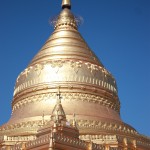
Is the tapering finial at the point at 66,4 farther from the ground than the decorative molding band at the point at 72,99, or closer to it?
farther from the ground

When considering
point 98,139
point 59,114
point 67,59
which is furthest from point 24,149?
point 67,59

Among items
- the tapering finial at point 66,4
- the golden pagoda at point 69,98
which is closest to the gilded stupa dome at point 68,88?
the golden pagoda at point 69,98

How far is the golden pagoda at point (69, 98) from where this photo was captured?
81.0 ft

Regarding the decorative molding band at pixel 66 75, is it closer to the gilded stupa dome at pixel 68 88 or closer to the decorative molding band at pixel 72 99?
the gilded stupa dome at pixel 68 88

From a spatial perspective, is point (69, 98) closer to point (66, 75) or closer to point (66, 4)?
point (66, 75)

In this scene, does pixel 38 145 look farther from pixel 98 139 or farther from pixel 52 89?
pixel 52 89

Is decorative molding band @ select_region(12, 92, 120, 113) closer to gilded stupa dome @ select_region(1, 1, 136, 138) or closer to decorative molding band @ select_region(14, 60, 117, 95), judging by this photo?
gilded stupa dome @ select_region(1, 1, 136, 138)

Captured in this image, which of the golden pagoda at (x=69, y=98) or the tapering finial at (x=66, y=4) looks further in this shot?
the tapering finial at (x=66, y=4)

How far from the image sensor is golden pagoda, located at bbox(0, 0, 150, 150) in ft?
81.0

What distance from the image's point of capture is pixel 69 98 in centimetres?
2919

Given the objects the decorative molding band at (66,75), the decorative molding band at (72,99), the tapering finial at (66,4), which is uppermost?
the tapering finial at (66,4)

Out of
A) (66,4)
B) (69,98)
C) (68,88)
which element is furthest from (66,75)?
(66,4)

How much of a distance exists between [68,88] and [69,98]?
0.67 meters

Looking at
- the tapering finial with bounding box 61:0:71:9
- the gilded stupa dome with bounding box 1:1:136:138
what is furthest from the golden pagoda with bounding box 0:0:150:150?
the tapering finial with bounding box 61:0:71:9
